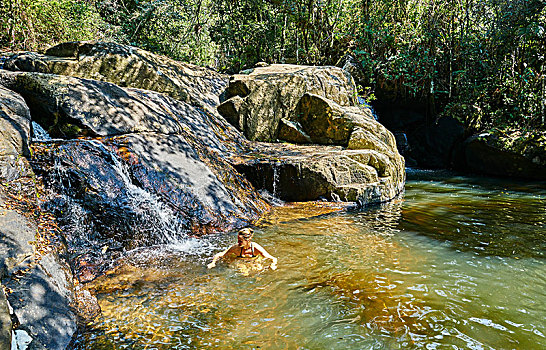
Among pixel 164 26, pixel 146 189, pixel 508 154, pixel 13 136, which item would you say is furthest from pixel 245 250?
pixel 164 26

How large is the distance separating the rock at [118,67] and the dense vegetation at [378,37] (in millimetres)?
3198

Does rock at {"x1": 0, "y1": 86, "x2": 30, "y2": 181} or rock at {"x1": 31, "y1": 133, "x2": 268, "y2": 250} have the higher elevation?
rock at {"x1": 0, "y1": 86, "x2": 30, "y2": 181}

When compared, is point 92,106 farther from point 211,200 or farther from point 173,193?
point 211,200

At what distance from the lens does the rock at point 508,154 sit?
35.5 ft

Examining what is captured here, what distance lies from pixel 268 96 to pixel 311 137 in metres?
1.83

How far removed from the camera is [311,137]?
32.1ft

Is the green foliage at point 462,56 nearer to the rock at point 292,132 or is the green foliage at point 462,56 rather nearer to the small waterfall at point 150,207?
the rock at point 292,132

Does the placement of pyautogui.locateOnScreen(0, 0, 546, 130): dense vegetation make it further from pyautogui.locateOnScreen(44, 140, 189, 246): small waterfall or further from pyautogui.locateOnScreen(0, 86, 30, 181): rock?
pyautogui.locateOnScreen(44, 140, 189, 246): small waterfall

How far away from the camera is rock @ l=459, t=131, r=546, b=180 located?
10828mm

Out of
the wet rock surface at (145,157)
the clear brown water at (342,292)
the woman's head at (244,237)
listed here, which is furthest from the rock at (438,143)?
the woman's head at (244,237)

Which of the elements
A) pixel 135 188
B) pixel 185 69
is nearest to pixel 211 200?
pixel 135 188

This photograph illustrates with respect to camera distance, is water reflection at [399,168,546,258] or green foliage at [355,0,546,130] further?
green foliage at [355,0,546,130]

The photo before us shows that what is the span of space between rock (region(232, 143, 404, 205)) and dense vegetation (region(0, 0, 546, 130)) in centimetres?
722

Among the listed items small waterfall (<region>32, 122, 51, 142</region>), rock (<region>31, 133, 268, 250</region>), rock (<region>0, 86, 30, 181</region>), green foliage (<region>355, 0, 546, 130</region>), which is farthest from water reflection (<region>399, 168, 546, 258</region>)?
small waterfall (<region>32, 122, 51, 142</region>)
